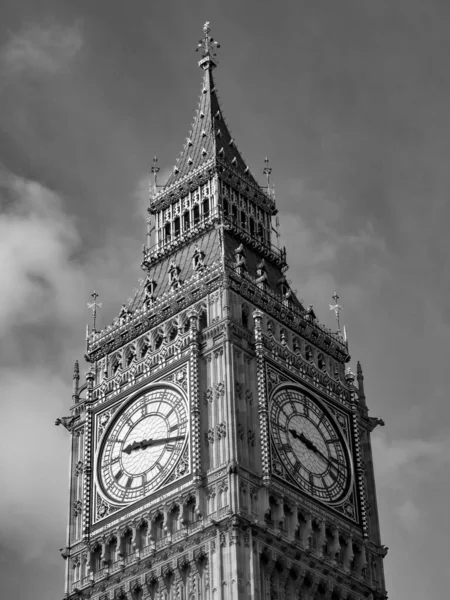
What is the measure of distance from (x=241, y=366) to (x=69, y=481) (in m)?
9.72

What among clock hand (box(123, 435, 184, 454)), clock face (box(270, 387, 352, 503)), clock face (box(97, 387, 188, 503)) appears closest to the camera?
clock face (box(97, 387, 188, 503))

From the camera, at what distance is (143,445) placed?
239ft

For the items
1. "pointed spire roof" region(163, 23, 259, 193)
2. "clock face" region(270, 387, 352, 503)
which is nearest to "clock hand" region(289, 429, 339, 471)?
"clock face" region(270, 387, 352, 503)

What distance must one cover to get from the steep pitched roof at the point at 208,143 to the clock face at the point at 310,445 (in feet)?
50.9

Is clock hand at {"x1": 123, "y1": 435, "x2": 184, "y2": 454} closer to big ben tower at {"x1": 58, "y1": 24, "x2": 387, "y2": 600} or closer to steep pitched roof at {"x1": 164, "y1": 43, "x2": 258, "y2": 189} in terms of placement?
big ben tower at {"x1": 58, "y1": 24, "x2": 387, "y2": 600}

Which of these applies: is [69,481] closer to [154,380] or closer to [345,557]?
[154,380]

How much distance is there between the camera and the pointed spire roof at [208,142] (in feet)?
280

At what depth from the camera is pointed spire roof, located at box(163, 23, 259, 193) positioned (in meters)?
85.4

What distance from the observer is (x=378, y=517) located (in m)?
75.9

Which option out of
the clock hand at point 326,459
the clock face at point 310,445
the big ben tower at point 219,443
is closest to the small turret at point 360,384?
the big ben tower at point 219,443

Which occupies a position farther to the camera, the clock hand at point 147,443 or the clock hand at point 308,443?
the clock hand at point 308,443

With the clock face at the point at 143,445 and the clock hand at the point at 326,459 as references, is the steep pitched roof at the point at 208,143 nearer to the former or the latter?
the clock face at the point at 143,445

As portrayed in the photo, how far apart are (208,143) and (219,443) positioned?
851 inches

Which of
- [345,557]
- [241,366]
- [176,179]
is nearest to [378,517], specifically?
[345,557]
